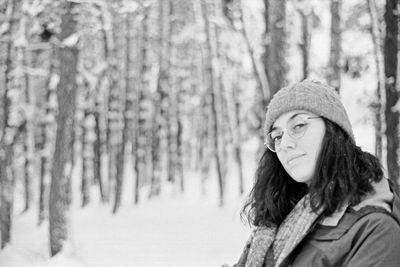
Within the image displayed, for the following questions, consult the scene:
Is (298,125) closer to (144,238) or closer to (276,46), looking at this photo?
(276,46)

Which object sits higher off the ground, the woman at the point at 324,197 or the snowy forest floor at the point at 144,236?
the woman at the point at 324,197

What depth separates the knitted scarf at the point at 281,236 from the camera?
1.94m

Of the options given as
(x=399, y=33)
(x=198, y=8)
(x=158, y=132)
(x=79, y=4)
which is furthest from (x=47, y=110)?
(x=399, y=33)

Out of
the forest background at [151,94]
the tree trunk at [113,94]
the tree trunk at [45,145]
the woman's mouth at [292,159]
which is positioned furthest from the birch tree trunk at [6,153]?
the woman's mouth at [292,159]

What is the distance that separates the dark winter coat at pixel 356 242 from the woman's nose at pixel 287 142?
32 centimetres

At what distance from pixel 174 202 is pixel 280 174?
19.4 metres

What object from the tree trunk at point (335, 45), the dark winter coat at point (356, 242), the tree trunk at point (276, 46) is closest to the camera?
the dark winter coat at point (356, 242)

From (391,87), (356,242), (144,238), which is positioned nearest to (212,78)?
(144,238)

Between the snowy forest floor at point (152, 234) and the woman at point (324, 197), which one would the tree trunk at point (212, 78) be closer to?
the snowy forest floor at point (152, 234)

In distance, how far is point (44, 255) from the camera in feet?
40.6

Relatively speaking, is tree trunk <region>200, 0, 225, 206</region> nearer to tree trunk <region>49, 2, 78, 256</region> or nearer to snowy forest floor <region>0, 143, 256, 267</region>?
snowy forest floor <region>0, 143, 256, 267</region>

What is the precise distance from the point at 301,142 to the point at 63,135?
413 inches

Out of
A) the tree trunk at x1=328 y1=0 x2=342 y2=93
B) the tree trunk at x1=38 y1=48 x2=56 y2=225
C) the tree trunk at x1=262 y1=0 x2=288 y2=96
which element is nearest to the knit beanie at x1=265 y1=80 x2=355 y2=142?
the tree trunk at x1=262 y1=0 x2=288 y2=96

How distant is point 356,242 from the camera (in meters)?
1.75
